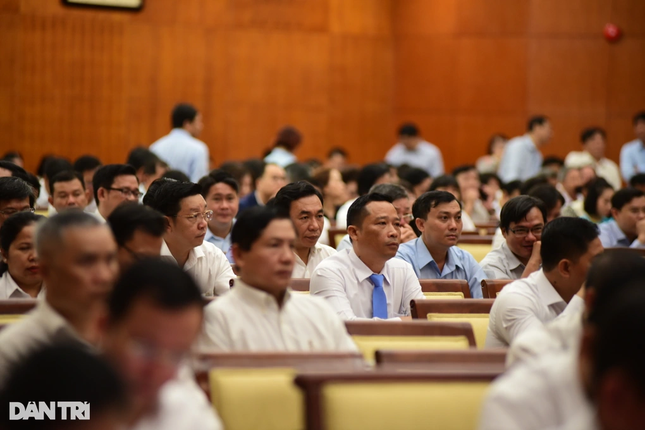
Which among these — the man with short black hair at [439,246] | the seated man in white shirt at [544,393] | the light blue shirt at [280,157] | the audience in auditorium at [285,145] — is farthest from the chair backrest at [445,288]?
the audience in auditorium at [285,145]

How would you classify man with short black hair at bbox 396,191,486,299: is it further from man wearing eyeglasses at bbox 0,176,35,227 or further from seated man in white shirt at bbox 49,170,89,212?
seated man in white shirt at bbox 49,170,89,212

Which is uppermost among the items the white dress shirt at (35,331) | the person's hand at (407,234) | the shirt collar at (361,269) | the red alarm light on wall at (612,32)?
the red alarm light on wall at (612,32)

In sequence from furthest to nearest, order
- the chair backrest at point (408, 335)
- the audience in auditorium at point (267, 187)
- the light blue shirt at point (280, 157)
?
the light blue shirt at point (280, 157)
the audience in auditorium at point (267, 187)
the chair backrest at point (408, 335)

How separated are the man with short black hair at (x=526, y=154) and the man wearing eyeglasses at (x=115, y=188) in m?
6.79

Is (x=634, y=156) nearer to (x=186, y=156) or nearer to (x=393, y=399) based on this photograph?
(x=186, y=156)

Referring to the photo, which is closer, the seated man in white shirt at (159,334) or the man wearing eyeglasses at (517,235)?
the seated man in white shirt at (159,334)

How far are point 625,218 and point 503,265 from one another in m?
2.09

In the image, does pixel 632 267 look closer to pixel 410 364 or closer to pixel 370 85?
pixel 410 364

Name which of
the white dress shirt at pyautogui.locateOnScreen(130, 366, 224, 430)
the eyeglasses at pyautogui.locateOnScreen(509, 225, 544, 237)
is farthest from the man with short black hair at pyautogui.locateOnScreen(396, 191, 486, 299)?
the white dress shirt at pyautogui.locateOnScreen(130, 366, 224, 430)

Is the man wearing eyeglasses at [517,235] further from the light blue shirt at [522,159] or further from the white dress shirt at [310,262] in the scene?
the light blue shirt at [522,159]

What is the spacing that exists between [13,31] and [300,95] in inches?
163

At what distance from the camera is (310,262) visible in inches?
197

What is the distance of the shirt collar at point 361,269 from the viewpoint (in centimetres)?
421

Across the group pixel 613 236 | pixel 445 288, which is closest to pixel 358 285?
pixel 445 288
